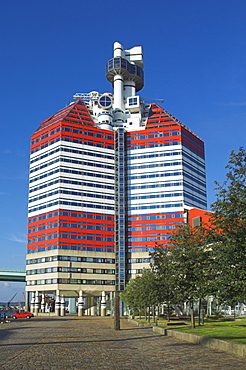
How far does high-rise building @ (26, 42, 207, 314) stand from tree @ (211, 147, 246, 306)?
115 meters

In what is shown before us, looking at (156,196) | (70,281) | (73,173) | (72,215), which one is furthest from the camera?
(156,196)

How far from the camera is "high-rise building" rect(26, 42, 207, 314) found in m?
140

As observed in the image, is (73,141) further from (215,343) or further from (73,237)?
(215,343)

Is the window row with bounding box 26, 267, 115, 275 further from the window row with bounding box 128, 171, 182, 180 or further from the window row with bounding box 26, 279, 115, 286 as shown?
the window row with bounding box 128, 171, 182, 180

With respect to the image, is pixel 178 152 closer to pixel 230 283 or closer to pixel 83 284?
pixel 83 284

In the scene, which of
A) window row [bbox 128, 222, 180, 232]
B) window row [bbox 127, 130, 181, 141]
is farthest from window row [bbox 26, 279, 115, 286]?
window row [bbox 127, 130, 181, 141]

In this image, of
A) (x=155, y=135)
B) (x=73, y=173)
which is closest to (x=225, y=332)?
(x=73, y=173)

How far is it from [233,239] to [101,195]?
408 ft

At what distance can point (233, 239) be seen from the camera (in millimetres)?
23281

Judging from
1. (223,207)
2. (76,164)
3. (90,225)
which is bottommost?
(223,207)

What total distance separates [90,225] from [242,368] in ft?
414

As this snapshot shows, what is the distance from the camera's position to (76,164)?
145125 mm

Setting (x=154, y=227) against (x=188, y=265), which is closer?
(x=188, y=265)

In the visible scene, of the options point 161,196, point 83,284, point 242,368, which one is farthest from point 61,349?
point 161,196
